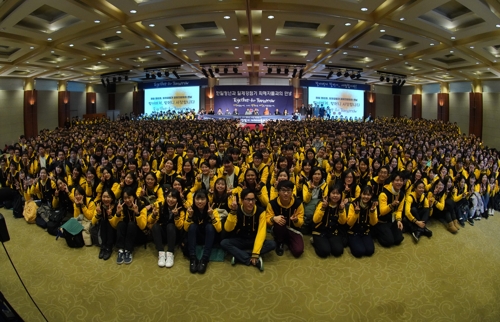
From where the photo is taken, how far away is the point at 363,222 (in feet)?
13.8

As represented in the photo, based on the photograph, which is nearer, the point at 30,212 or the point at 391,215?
the point at 391,215

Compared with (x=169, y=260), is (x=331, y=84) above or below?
above

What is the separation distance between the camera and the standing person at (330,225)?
3.96m

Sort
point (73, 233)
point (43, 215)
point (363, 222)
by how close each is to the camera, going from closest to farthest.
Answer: point (73, 233), point (363, 222), point (43, 215)

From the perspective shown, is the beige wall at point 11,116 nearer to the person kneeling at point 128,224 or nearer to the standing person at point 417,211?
the person kneeling at point 128,224

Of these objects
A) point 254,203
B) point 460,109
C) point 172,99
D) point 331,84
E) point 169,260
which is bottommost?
point 169,260

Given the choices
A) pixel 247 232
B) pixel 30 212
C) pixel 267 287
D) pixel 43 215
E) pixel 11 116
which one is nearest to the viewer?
pixel 267 287

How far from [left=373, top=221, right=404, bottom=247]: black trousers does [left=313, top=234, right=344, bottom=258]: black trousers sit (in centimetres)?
62

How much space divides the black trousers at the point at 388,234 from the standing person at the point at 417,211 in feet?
1.04

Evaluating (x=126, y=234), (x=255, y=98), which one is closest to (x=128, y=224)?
(x=126, y=234)

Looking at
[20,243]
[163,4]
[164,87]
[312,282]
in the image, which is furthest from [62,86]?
[312,282]

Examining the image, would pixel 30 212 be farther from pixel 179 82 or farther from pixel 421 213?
pixel 179 82

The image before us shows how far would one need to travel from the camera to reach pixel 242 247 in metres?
3.88

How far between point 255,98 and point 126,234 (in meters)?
20.5
